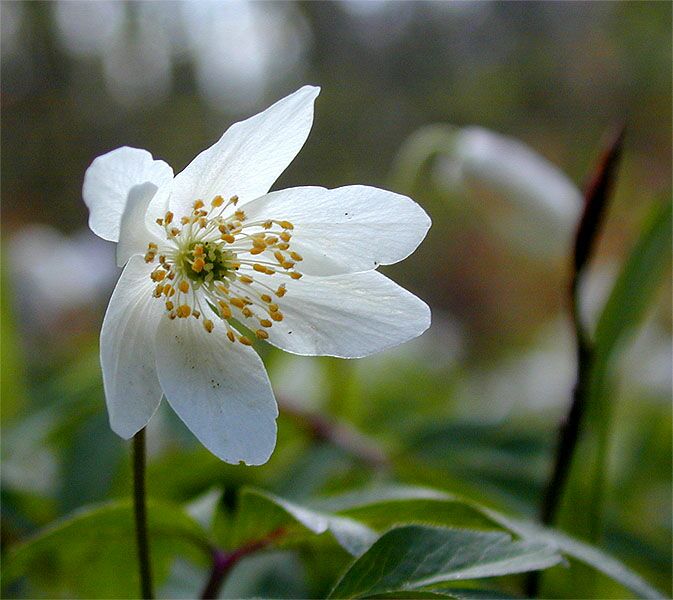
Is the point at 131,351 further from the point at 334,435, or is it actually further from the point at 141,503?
the point at 334,435

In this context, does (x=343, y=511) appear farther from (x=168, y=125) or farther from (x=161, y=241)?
(x=168, y=125)

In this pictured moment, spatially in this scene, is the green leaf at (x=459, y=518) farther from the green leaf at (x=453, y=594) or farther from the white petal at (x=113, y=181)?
the white petal at (x=113, y=181)

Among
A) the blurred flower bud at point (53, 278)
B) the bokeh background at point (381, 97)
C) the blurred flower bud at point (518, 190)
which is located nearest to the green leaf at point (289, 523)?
the blurred flower bud at point (518, 190)

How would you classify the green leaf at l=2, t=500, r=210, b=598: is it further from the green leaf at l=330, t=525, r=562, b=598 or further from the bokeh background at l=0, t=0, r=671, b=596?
the bokeh background at l=0, t=0, r=671, b=596

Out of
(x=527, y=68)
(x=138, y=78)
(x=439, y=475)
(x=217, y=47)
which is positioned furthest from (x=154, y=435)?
(x=527, y=68)

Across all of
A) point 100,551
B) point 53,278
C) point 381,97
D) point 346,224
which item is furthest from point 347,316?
point 381,97

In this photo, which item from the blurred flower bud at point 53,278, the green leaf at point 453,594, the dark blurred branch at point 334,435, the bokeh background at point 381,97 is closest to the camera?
the green leaf at point 453,594
